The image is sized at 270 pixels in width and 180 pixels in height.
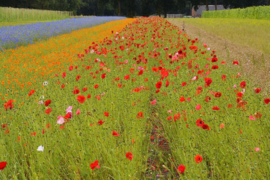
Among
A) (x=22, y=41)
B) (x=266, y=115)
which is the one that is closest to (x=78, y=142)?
(x=266, y=115)

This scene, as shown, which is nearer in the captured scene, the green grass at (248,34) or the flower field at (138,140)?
the flower field at (138,140)

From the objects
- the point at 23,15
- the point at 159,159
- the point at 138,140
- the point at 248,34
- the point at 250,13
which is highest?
the point at 23,15

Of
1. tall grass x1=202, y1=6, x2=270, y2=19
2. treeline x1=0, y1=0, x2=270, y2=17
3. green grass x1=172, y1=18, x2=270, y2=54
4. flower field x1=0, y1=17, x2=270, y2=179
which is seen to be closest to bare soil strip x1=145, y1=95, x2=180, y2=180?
flower field x1=0, y1=17, x2=270, y2=179

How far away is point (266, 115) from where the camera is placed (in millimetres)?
2689

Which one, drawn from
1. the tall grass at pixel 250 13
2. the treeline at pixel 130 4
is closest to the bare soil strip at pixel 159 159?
the tall grass at pixel 250 13

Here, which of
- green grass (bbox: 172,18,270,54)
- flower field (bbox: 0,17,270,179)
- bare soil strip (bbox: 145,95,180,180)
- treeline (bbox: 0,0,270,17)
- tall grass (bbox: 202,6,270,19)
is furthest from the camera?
treeline (bbox: 0,0,270,17)

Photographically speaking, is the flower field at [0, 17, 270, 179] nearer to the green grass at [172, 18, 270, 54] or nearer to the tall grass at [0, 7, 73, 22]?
the green grass at [172, 18, 270, 54]

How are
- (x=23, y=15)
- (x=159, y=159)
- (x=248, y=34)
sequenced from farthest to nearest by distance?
1. (x=23, y=15)
2. (x=248, y=34)
3. (x=159, y=159)

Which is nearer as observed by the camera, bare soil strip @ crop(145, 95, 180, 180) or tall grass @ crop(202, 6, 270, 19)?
bare soil strip @ crop(145, 95, 180, 180)

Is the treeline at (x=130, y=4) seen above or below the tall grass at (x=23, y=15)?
above

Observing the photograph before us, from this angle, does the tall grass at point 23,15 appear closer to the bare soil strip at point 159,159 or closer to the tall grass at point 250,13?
the tall grass at point 250,13

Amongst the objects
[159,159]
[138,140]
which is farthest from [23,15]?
[159,159]

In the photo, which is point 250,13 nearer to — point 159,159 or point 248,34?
point 248,34

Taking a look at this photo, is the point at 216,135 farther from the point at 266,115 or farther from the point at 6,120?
the point at 6,120
